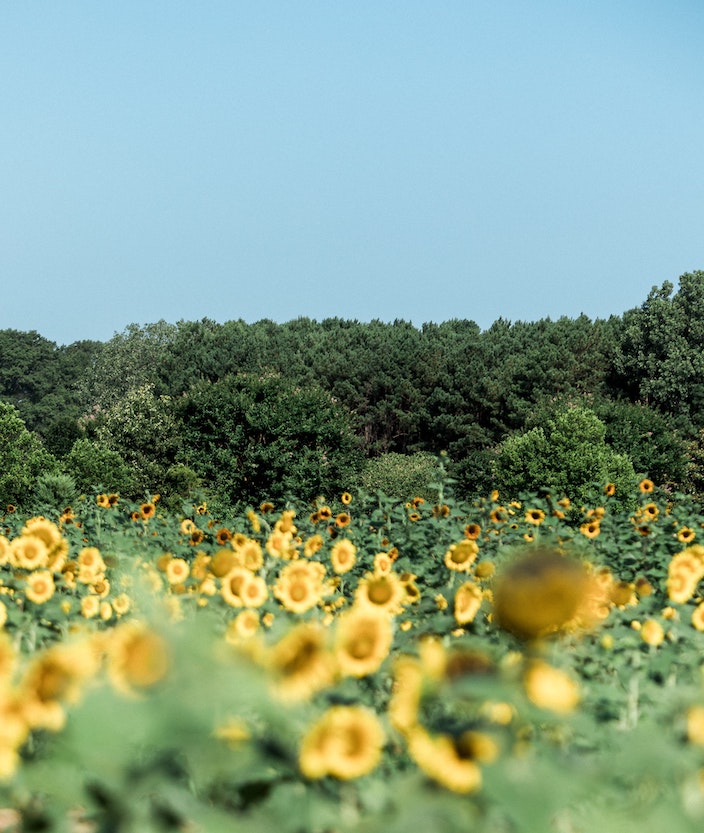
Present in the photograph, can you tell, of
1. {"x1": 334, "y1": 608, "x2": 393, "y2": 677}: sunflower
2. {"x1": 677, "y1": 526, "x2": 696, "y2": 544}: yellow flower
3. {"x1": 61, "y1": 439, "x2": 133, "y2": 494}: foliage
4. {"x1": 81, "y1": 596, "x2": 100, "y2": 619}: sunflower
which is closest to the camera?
{"x1": 334, "y1": 608, "x2": 393, "y2": 677}: sunflower

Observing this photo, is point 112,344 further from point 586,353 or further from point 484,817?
point 484,817

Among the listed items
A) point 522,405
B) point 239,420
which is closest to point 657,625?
point 239,420

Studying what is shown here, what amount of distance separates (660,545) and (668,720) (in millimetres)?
4362

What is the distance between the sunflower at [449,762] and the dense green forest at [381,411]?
16815 millimetres

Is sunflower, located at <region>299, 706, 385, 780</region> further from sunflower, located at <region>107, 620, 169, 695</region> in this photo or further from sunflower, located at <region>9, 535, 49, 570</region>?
sunflower, located at <region>9, 535, 49, 570</region>

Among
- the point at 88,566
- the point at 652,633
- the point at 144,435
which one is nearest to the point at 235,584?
the point at 88,566

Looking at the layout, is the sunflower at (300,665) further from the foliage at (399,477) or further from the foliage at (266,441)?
the foliage at (399,477)

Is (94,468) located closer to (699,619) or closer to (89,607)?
(89,607)

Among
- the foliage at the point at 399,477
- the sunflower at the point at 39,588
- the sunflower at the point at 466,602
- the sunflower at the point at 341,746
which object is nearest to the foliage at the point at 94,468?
the foliage at the point at 399,477

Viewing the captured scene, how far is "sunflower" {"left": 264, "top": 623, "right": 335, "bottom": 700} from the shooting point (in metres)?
1.75

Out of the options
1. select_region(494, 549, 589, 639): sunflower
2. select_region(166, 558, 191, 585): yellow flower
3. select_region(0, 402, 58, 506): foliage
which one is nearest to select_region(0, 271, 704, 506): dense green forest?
select_region(0, 402, 58, 506): foliage

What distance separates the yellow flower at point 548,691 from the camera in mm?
1668

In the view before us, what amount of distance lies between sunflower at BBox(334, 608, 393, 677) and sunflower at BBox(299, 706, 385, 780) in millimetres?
191

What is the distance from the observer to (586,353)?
→ 4162cm
